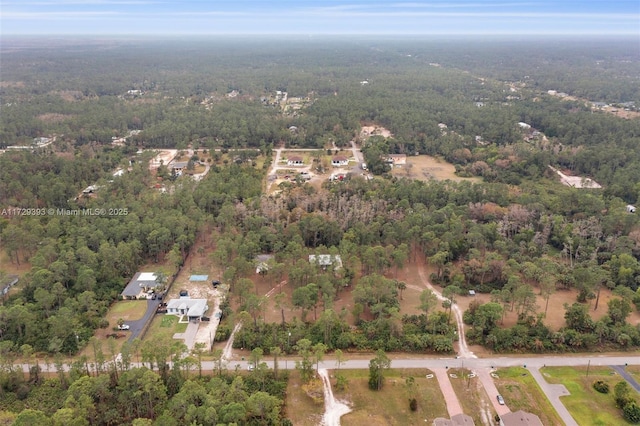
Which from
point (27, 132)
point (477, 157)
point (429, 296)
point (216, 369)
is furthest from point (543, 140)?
point (27, 132)

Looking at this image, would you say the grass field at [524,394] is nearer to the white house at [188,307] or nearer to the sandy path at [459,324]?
the sandy path at [459,324]

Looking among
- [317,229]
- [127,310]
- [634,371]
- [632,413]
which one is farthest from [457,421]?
[127,310]

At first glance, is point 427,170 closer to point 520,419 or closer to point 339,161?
point 339,161

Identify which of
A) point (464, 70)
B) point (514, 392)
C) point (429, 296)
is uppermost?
point (464, 70)

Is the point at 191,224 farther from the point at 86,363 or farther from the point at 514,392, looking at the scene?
the point at 514,392

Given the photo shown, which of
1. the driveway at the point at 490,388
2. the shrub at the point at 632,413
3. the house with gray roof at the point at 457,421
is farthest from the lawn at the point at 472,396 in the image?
the shrub at the point at 632,413

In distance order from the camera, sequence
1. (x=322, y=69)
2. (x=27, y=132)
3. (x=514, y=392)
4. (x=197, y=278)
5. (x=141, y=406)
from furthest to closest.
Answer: (x=322, y=69)
(x=27, y=132)
(x=197, y=278)
(x=514, y=392)
(x=141, y=406)
